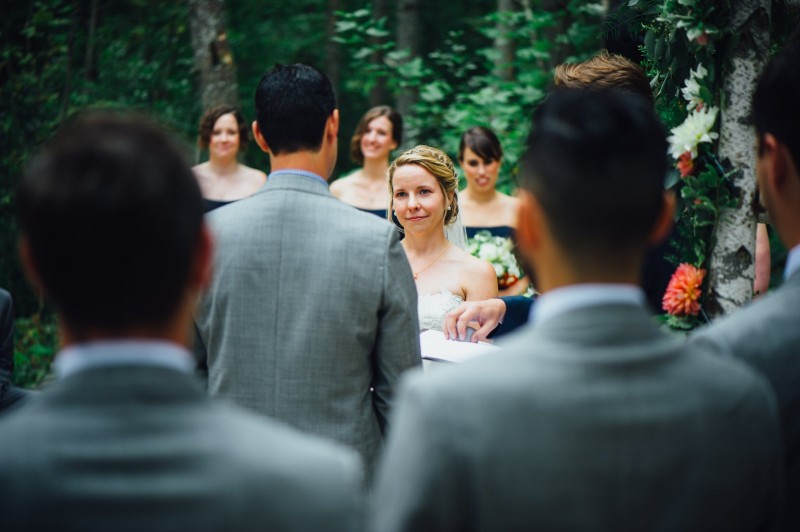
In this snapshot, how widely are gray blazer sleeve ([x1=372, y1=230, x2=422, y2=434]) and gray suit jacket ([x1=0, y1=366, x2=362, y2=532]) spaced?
1.52 metres

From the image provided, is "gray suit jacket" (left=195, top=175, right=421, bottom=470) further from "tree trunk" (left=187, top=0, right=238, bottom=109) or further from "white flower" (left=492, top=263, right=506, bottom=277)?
"tree trunk" (left=187, top=0, right=238, bottom=109)

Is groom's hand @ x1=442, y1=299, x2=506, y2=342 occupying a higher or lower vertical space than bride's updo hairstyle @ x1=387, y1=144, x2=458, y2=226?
lower

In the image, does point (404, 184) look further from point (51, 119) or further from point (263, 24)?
point (263, 24)

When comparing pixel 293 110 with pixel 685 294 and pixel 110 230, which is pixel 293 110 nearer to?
pixel 685 294

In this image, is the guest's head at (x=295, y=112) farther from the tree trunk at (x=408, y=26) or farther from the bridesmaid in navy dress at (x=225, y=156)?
the tree trunk at (x=408, y=26)

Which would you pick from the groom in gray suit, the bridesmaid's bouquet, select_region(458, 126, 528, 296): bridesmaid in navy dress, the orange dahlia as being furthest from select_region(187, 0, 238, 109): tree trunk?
the orange dahlia

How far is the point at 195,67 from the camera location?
9734 millimetres

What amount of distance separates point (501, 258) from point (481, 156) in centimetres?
170

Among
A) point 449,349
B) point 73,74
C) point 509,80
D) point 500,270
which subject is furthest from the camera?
point 73,74

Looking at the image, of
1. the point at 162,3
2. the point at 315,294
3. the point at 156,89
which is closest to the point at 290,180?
the point at 315,294

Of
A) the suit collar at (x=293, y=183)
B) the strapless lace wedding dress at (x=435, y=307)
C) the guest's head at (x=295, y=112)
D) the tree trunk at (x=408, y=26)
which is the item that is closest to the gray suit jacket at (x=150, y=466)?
the suit collar at (x=293, y=183)

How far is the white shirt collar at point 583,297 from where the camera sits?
5.00 feet

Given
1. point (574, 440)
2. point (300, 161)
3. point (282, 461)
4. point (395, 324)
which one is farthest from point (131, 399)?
point (300, 161)

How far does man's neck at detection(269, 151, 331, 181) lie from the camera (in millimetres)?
3008
